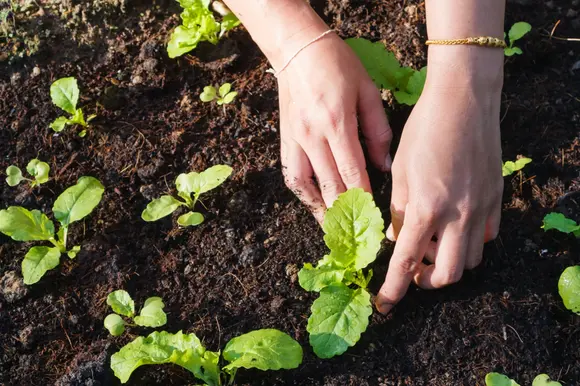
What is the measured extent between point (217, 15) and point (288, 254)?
1.13 meters

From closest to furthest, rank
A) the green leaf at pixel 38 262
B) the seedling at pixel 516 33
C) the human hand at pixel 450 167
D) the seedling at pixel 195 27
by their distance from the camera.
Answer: the human hand at pixel 450 167 < the green leaf at pixel 38 262 < the seedling at pixel 516 33 < the seedling at pixel 195 27

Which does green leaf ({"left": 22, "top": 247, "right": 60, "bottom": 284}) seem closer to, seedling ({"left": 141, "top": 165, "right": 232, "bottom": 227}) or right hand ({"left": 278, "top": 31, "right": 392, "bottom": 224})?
seedling ({"left": 141, "top": 165, "right": 232, "bottom": 227})

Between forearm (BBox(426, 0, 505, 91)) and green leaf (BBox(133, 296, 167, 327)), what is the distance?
102 centimetres

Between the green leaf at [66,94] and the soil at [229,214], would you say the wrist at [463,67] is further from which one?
the green leaf at [66,94]

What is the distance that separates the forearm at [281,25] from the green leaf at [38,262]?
94 cm

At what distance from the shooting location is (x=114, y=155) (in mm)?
2398

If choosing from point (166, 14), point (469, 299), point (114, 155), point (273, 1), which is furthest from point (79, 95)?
point (469, 299)

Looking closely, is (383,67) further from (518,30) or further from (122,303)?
(122,303)

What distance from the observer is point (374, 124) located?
200cm

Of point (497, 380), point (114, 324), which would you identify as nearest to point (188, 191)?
point (114, 324)

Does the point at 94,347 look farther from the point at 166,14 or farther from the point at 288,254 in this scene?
the point at 166,14

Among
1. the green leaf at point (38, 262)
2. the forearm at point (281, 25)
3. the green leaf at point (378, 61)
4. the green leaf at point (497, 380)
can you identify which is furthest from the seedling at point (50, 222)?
the green leaf at point (497, 380)

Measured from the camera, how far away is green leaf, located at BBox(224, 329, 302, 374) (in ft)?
5.66

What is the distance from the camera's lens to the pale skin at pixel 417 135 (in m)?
1.72
